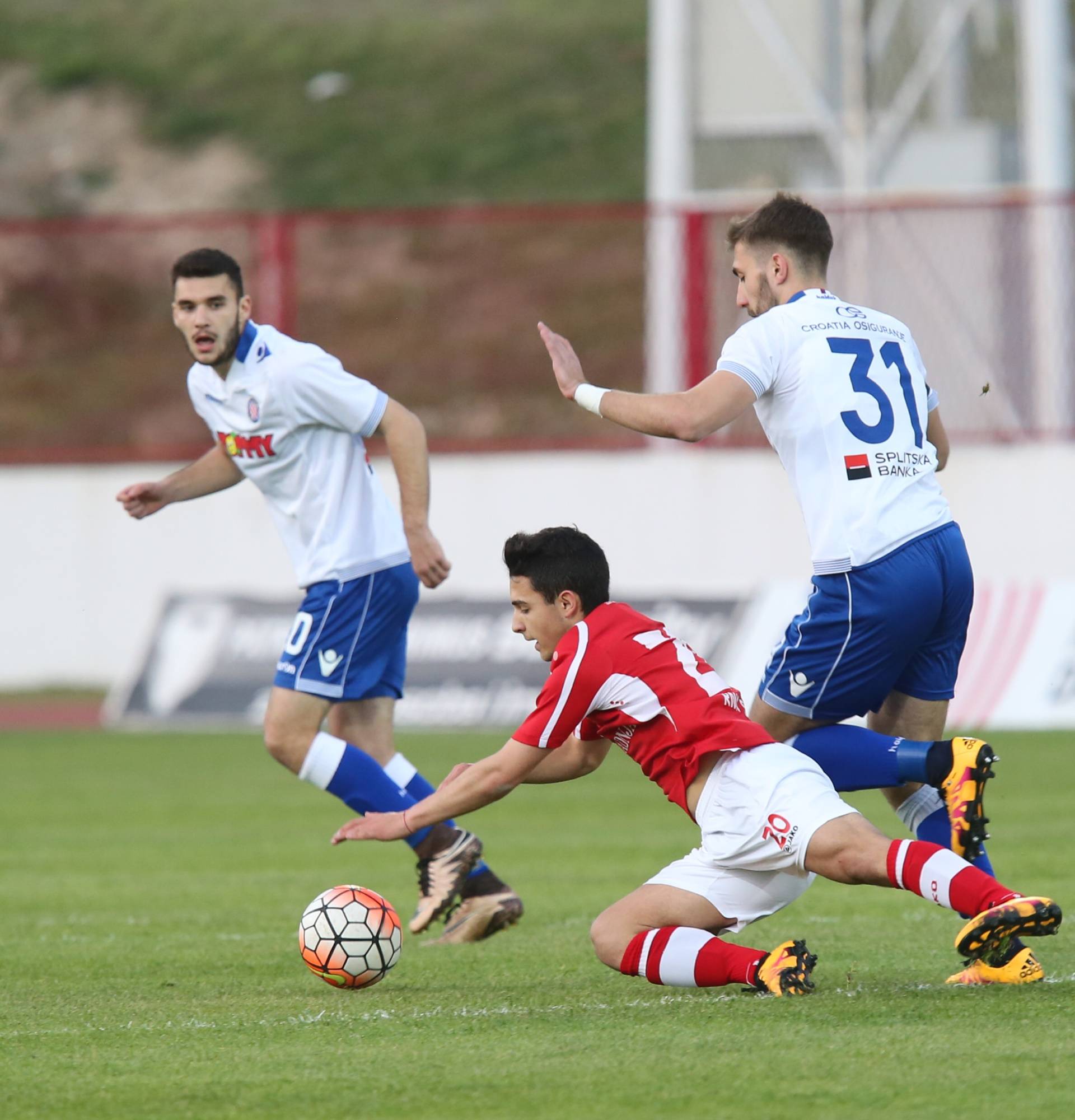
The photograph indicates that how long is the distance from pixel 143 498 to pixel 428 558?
56.1 inches

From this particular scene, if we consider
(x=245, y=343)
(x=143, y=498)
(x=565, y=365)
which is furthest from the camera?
(x=143, y=498)

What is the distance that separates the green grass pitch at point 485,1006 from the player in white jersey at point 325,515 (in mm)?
684

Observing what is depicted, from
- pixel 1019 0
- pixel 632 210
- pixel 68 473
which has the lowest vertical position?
pixel 68 473

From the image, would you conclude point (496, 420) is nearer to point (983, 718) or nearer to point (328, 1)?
point (983, 718)

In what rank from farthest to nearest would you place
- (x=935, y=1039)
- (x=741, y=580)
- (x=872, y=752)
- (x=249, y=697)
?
(x=741, y=580) < (x=249, y=697) < (x=872, y=752) < (x=935, y=1039)

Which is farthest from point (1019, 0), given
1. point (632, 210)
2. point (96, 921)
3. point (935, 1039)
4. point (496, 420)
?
point (935, 1039)

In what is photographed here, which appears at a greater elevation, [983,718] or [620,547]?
[620,547]

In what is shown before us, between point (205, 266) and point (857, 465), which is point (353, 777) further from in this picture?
point (857, 465)

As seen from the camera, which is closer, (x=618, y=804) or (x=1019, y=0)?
(x=618, y=804)

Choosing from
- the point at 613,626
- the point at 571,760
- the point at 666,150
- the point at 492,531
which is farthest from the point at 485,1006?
the point at 666,150

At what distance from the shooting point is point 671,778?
18.1ft

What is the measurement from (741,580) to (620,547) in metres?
1.10

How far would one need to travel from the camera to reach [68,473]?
59.8 ft

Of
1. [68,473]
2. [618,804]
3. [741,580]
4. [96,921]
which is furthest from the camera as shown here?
[68,473]
